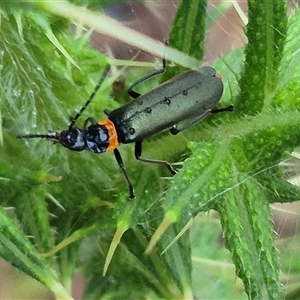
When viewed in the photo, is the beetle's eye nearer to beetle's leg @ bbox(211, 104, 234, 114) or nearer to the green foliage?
the green foliage

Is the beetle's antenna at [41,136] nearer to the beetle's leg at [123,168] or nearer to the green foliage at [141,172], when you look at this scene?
the green foliage at [141,172]

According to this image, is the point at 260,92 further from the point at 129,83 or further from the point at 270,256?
the point at 129,83

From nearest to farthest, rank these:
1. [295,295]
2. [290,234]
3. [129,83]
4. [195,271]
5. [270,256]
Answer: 1. [270,256]
2. [295,295]
3. [290,234]
4. [129,83]
5. [195,271]

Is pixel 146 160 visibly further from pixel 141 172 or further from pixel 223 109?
pixel 223 109

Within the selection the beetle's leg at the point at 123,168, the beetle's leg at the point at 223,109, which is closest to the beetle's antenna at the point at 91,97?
the beetle's leg at the point at 123,168

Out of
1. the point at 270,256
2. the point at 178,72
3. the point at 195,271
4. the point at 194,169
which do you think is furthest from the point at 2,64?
the point at 195,271

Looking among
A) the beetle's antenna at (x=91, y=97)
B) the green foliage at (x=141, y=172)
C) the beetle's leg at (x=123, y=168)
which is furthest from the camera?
the beetle's antenna at (x=91, y=97)

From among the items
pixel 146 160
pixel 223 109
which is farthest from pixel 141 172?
pixel 223 109
